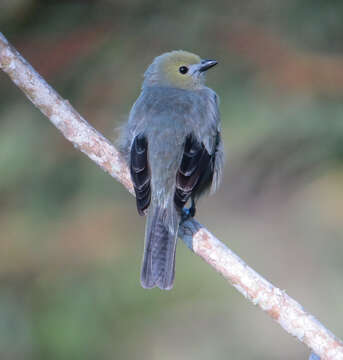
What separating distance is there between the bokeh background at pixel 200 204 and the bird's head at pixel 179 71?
188 cm

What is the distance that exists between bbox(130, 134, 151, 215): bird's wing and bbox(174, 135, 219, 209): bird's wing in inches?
7.5

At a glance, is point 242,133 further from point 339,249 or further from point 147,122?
point 147,122

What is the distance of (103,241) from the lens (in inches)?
280

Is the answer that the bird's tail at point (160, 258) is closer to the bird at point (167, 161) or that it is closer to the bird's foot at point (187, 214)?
the bird at point (167, 161)

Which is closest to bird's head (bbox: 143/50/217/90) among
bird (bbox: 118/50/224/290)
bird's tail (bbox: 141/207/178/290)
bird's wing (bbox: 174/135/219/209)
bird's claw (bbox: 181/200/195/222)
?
bird (bbox: 118/50/224/290)

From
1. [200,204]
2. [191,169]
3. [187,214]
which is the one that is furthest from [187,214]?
[200,204]

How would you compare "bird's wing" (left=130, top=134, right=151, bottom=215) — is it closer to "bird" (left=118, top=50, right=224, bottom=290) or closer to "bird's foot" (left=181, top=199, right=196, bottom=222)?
"bird" (left=118, top=50, right=224, bottom=290)

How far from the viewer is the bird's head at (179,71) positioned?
5070mm

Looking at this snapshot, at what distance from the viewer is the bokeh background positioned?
22.1 feet

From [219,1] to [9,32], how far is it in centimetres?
263

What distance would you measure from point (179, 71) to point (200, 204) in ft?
10.7

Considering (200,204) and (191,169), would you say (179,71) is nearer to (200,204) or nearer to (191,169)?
(191,169)

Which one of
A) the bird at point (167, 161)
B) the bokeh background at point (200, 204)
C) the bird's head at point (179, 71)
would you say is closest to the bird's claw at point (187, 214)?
the bird at point (167, 161)

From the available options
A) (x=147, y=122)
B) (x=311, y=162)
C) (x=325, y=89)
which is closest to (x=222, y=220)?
(x=311, y=162)
